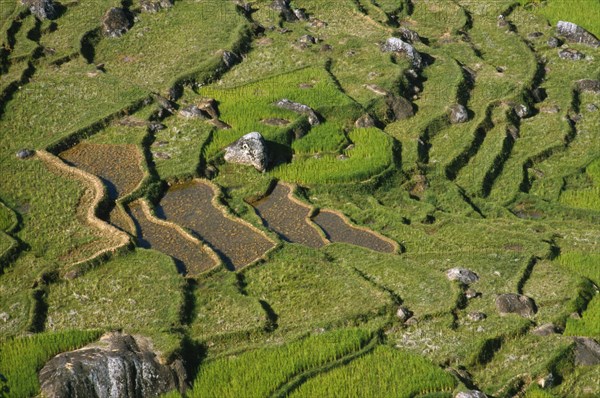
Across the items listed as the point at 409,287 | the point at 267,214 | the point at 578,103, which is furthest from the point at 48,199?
the point at 578,103

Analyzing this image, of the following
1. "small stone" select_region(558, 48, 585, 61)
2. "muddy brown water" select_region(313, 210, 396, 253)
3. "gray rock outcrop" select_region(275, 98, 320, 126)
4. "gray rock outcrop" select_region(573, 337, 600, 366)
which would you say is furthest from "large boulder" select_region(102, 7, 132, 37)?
"gray rock outcrop" select_region(573, 337, 600, 366)

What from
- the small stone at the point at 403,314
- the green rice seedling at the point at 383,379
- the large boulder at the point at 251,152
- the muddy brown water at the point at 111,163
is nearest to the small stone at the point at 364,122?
the large boulder at the point at 251,152

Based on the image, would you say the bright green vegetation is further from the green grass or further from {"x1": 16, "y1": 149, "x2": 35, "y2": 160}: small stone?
{"x1": 16, "y1": 149, "x2": 35, "y2": 160}: small stone

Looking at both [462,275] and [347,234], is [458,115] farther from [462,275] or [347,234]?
[462,275]

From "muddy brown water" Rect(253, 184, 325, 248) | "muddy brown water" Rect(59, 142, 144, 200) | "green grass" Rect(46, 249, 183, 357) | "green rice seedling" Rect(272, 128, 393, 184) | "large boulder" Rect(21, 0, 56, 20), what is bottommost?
"muddy brown water" Rect(253, 184, 325, 248)

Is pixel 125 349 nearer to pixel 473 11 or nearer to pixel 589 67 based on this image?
pixel 589 67

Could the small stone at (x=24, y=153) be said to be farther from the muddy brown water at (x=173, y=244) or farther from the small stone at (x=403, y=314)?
the small stone at (x=403, y=314)
